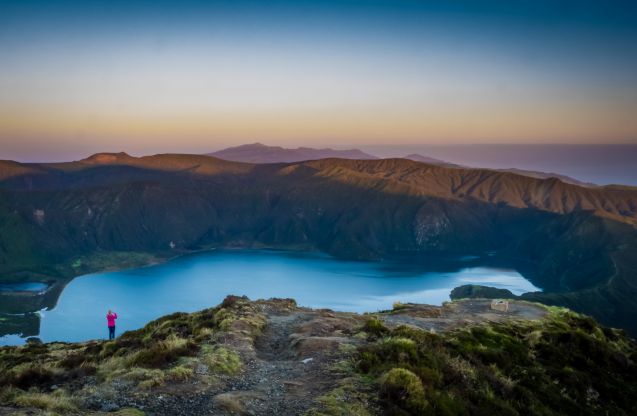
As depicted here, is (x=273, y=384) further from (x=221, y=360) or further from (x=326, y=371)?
(x=221, y=360)

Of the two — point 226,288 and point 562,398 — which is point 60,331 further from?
point 562,398

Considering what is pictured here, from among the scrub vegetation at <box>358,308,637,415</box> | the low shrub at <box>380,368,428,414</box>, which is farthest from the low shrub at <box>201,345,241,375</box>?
the low shrub at <box>380,368,428,414</box>

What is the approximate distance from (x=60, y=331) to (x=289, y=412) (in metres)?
145

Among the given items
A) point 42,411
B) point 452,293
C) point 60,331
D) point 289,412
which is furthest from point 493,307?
point 452,293

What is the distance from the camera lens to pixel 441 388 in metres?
12.8

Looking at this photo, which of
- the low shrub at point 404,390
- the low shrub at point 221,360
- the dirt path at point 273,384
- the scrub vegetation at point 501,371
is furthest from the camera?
the low shrub at point 221,360

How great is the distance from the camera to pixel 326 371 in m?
13.5

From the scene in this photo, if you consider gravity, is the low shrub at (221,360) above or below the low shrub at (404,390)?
below

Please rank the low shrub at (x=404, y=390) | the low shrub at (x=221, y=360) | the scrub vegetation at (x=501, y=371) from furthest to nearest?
the low shrub at (x=221, y=360) < the scrub vegetation at (x=501, y=371) < the low shrub at (x=404, y=390)

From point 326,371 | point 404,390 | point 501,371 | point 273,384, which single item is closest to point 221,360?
point 273,384

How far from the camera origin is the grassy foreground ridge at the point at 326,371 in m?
11.3

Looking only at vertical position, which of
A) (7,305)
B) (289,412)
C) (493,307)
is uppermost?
(289,412)

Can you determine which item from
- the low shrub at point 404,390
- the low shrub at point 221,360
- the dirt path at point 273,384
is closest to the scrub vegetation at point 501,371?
the low shrub at point 404,390

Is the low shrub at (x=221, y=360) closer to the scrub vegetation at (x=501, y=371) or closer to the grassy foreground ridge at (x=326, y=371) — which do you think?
the grassy foreground ridge at (x=326, y=371)
